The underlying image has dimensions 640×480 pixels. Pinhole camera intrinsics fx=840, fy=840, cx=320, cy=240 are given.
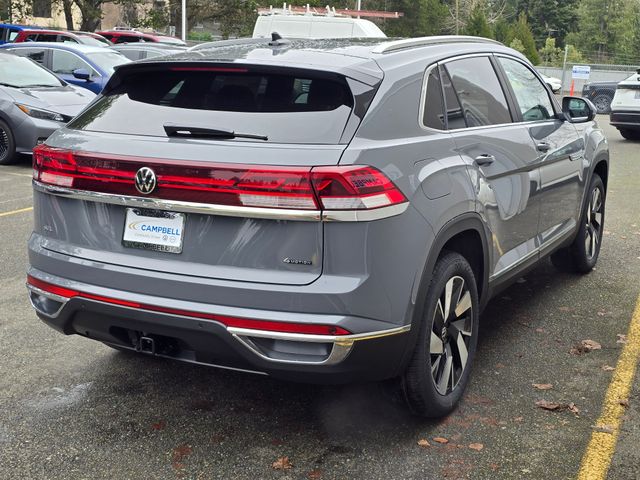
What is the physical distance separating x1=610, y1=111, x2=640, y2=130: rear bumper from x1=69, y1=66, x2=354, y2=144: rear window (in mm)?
15439

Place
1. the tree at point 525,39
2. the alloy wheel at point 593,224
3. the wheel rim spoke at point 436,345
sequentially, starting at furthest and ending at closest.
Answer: the tree at point 525,39, the alloy wheel at point 593,224, the wheel rim spoke at point 436,345

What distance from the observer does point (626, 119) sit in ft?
57.7

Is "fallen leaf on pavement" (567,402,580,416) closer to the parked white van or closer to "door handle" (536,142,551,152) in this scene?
"door handle" (536,142,551,152)

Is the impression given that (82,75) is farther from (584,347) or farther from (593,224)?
(584,347)

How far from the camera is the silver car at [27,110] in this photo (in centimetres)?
1166


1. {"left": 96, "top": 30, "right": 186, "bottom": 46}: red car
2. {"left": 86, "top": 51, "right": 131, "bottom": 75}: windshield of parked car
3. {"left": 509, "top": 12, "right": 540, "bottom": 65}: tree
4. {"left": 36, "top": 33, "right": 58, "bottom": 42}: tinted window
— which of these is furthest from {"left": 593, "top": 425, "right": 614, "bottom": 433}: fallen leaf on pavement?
{"left": 509, "top": 12, "right": 540, "bottom": 65}: tree

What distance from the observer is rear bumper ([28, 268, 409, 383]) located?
3.29 metres

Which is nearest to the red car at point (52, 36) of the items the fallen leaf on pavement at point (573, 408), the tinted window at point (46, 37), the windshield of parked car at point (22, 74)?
the tinted window at point (46, 37)

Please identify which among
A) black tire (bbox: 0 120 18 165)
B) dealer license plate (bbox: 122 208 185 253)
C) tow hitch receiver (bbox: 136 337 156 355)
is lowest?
black tire (bbox: 0 120 18 165)

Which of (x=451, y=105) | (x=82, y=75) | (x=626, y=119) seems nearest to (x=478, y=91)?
(x=451, y=105)

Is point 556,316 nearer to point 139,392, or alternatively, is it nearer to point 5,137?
point 139,392

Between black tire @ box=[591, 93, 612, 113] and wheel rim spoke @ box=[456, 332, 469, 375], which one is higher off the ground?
wheel rim spoke @ box=[456, 332, 469, 375]

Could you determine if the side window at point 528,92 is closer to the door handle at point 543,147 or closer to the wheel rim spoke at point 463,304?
the door handle at point 543,147

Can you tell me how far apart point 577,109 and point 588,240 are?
112 cm
